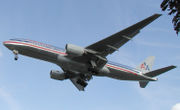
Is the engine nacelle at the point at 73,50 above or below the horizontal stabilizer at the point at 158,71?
above

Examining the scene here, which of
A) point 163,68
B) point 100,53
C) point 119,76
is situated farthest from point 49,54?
point 163,68

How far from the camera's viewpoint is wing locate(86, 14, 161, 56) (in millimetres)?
29003

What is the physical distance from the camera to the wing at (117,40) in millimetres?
29003

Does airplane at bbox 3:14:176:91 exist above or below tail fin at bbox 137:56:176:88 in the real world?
above

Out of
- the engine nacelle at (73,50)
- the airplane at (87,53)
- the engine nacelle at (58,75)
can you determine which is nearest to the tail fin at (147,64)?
the airplane at (87,53)

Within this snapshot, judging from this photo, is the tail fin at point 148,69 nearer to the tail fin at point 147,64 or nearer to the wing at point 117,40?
the tail fin at point 147,64

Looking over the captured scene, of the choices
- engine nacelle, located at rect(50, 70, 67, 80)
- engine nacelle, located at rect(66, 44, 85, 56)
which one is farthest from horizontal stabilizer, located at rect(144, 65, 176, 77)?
engine nacelle, located at rect(50, 70, 67, 80)

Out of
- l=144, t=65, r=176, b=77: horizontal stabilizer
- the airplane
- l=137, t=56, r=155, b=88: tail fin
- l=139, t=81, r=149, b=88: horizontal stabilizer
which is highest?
the airplane

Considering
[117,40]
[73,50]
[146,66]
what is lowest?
[146,66]

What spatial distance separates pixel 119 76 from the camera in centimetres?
3672

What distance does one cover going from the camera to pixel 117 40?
31.7 metres

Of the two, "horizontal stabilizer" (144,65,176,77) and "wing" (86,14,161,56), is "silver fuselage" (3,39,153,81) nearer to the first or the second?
"wing" (86,14,161,56)

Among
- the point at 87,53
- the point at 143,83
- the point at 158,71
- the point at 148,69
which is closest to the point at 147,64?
the point at 148,69

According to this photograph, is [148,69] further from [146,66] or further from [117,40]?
[117,40]
